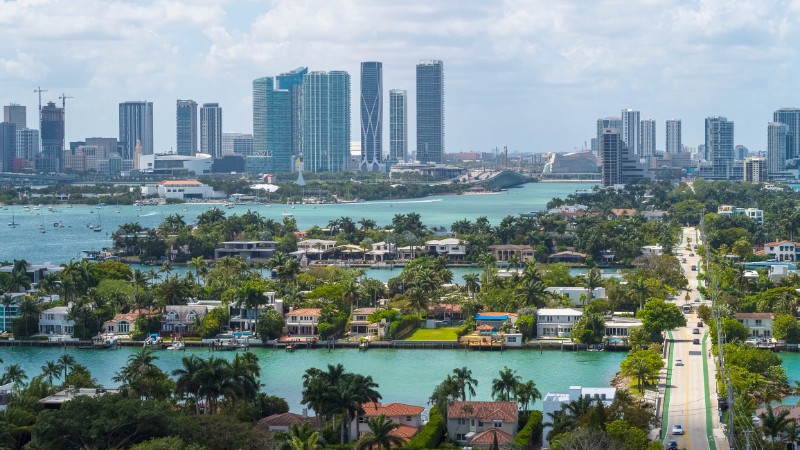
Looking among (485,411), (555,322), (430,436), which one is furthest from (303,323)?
(430,436)

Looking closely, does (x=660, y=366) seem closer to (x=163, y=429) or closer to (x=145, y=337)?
(x=163, y=429)

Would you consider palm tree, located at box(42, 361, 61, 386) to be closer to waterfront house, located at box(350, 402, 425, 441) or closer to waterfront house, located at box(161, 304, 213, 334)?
waterfront house, located at box(350, 402, 425, 441)

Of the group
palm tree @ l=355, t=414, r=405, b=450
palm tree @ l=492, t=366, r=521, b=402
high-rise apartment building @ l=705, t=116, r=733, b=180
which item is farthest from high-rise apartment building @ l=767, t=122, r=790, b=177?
palm tree @ l=355, t=414, r=405, b=450

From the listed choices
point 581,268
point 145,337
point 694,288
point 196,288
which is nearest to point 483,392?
point 145,337

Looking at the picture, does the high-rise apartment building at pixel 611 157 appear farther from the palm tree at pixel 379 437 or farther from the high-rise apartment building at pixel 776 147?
the palm tree at pixel 379 437

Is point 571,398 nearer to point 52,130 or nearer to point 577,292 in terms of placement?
point 577,292
